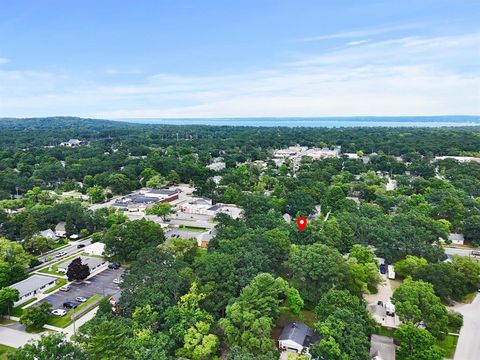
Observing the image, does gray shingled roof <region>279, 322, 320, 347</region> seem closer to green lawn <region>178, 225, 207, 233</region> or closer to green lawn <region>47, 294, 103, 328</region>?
green lawn <region>47, 294, 103, 328</region>

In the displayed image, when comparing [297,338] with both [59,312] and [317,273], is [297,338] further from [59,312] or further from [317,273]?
[59,312]

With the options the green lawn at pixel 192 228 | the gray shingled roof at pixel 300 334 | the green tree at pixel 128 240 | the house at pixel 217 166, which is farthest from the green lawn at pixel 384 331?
the house at pixel 217 166

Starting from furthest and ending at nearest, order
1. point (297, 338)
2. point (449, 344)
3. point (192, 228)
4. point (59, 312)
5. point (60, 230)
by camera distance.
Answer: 1. point (192, 228)
2. point (60, 230)
3. point (59, 312)
4. point (449, 344)
5. point (297, 338)

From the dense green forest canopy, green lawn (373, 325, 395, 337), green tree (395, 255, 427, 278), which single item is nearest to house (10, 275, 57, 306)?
the dense green forest canopy

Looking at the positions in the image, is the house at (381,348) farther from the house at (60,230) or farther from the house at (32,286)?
the house at (60,230)

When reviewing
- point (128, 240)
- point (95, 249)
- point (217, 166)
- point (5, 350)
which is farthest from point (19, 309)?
point (217, 166)

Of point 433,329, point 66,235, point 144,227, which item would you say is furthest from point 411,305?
point 66,235
